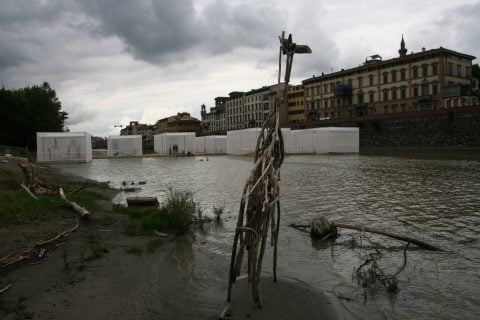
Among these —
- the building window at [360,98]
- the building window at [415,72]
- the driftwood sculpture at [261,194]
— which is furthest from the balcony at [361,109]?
Result: the driftwood sculpture at [261,194]

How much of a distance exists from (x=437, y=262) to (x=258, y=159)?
4.76 metres

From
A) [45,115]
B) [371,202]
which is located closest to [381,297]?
[371,202]

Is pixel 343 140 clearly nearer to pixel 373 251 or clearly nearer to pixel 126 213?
pixel 126 213

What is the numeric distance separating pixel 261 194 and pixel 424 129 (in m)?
57.6

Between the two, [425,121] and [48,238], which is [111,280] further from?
[425,121]

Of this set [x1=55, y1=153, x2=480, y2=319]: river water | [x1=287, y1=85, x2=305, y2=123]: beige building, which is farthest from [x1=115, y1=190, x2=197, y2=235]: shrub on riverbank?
[x1=287, y1=85, x2=305, y2=123]: beige building

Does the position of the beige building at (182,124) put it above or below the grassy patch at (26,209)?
above

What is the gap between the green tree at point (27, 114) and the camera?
6078 centimetres

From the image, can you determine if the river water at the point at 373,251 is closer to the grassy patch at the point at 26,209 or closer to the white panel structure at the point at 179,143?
the grassy patch at the point at 26,209

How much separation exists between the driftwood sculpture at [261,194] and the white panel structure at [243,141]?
5215cm

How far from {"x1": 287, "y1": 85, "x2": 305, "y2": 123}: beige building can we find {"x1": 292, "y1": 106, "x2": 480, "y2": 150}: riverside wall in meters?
40.9

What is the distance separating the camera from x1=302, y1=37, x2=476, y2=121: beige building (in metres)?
70.1

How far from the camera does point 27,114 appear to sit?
66750 millimetres

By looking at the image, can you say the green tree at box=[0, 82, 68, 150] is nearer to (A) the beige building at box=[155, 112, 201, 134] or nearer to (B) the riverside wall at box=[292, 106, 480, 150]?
(B) the riverside wall at box=[292, 106, 480, 150]
